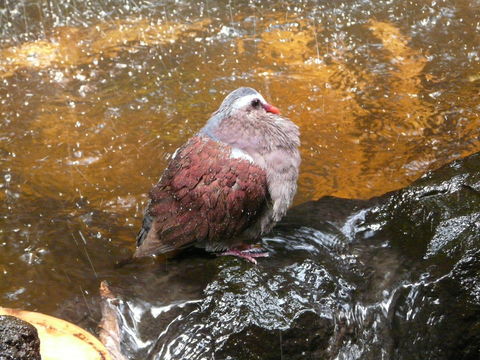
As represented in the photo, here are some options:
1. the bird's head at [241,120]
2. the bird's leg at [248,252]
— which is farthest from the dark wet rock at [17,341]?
the bird's head at [241,120]

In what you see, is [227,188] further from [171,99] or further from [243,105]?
[171,99]

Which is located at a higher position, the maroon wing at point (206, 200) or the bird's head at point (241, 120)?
the bird's head at point (241, 120)

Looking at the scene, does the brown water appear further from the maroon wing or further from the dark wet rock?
the dark wet rock

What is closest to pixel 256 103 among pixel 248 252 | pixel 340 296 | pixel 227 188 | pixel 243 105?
pixel 243 105

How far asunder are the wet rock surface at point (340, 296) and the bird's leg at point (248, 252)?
3.1 inches

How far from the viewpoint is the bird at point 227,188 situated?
328cm

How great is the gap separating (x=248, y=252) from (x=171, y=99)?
2.70m

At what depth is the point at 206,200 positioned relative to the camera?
10.8 feet

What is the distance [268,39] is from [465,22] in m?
2.25

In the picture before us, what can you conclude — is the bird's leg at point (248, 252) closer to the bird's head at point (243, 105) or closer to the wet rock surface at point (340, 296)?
the wet rock surface at point (340, 296)

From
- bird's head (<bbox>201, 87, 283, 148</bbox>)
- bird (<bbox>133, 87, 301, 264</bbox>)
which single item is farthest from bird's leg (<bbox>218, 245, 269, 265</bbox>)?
bird's head (<bbox>201, 87, 283, 148</bbox>)

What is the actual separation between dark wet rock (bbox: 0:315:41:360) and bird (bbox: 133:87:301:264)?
151 centimetres

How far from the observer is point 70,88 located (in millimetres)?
5984

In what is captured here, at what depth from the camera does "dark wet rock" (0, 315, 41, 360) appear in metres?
1.79
